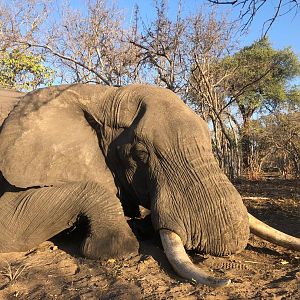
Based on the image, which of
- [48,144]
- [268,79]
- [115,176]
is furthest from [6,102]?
[268,79]

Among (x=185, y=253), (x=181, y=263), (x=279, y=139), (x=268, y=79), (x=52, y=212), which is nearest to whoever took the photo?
(x=181, y=263)

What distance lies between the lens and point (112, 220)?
4539 mm

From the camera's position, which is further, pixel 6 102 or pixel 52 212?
pixel 6 102

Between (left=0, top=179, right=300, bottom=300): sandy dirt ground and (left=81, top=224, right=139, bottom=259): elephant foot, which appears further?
(left=81, top=224, right=139, bottom=259): elephant foot

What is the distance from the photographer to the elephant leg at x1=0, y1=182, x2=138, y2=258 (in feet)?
15.2

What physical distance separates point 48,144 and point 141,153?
3.39ft

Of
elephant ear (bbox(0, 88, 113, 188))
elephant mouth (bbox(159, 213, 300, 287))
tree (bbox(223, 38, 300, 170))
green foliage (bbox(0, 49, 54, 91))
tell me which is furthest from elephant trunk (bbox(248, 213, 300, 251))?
tree (bbox(223, 38, 300, 170))

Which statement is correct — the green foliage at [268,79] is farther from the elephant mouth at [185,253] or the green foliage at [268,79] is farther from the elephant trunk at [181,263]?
the elephant trunk at [181,263]

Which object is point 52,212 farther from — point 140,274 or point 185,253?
point 185,253

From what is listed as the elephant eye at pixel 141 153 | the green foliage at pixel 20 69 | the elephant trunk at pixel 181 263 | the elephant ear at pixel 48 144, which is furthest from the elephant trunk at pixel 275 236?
the green foliage at pixel 20 69

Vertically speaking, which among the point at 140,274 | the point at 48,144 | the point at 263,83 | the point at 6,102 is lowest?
the point at 140,274

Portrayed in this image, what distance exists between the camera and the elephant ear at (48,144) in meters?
4.93

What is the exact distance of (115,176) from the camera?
522 centimetres

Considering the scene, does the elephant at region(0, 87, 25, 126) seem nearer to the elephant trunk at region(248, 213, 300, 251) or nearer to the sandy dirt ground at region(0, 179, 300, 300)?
the sandy dirt ground at region(0, 179, 300, 300)
